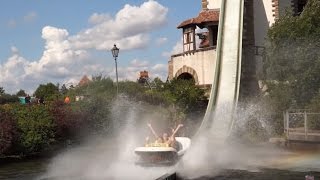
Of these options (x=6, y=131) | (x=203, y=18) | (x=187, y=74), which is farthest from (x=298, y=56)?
(x=187, y=74)

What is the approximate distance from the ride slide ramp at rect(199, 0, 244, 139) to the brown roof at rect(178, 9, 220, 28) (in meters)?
5.56

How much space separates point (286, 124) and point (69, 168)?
451 inches

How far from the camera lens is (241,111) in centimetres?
3219

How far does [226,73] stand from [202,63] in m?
7.35

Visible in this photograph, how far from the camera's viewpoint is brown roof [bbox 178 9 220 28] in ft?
139

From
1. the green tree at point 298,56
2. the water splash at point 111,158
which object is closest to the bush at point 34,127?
the water splash at point 111,158

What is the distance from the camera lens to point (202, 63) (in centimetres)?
4056

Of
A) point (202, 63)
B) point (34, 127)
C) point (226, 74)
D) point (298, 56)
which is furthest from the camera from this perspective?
point (202, 63)

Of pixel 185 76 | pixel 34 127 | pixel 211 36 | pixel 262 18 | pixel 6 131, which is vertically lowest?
pixel 6 131

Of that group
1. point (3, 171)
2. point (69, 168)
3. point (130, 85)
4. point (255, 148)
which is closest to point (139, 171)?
point (69, 168)

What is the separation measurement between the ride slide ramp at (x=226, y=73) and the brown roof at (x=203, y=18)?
18.2ft

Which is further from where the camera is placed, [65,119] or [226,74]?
[226,74]

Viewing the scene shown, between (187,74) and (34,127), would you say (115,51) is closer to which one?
A: (34,127)

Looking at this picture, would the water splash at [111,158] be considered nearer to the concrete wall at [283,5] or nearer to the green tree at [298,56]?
the green tree at [298,56]
